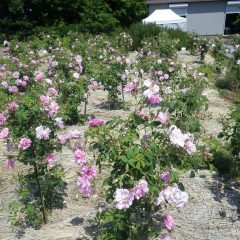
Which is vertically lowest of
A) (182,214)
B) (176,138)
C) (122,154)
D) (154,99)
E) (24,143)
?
(182,214)

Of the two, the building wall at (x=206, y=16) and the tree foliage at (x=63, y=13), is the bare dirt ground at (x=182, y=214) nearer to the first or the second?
the tree foliage at (x=63, y=13)

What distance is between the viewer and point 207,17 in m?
25.7

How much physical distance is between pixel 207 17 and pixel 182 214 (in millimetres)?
23453

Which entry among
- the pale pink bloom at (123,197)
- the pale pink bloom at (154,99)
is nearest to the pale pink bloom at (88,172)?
the pale pink bloom at (123,197)

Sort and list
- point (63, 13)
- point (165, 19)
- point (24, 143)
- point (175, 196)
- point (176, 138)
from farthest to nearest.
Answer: point (63, 13) < point (165, 19) < point (24, 143) < point (176, 138) < point (175, 196)

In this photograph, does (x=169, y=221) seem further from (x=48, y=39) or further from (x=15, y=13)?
(x=15, y=13)

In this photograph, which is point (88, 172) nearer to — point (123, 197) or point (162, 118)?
point (123, 197)

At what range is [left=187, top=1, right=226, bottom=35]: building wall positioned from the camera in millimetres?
25433

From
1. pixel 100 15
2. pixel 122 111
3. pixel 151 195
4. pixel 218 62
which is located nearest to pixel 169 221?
pixel 151 195

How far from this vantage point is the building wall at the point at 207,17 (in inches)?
1001

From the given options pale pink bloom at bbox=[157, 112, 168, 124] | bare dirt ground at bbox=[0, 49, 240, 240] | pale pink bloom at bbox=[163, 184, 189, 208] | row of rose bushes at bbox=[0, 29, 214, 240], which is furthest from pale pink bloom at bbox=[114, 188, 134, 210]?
bare dirt ground at bbox=[0, 49, 240, 240]

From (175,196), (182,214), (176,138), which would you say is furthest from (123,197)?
(182,214)

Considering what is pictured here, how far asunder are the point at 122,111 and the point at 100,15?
14.8 metres

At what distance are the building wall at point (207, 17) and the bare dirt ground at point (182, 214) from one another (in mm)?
22228
